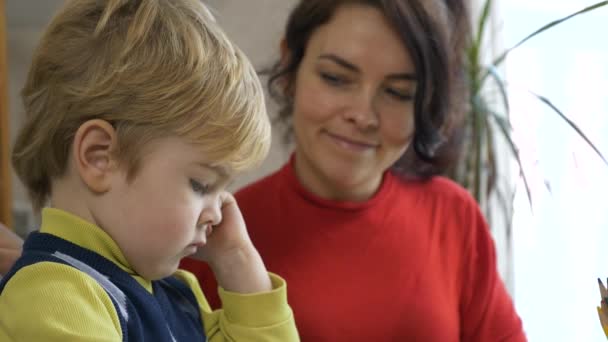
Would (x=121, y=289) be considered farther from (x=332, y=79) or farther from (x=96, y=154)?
(x=332, y=79)

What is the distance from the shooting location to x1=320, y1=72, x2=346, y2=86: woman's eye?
1.42m

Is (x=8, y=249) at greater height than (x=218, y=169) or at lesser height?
lesser

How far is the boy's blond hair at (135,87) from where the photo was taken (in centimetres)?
93

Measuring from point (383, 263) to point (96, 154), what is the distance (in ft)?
2.28

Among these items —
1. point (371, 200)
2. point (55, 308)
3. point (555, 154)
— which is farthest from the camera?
point (555, 154)

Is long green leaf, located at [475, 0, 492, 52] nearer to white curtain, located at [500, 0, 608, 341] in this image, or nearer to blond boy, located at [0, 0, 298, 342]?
white curtain, located at [500, 0, 608, 341]

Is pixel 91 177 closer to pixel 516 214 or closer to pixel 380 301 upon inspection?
pixel 380 301

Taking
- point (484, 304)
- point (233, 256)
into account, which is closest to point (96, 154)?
point (233, 256)

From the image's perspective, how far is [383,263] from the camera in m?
1.49

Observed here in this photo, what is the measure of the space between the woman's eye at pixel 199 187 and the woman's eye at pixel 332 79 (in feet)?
1.63

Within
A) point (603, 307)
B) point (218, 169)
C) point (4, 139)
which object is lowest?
point (4, 139)

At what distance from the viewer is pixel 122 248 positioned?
0.96m

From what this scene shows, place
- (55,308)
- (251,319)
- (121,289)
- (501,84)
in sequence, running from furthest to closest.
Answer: (501,84), (251,319), (121,289), (55,308)

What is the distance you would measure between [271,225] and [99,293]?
62 centimetres
